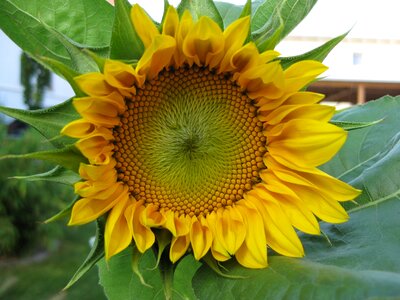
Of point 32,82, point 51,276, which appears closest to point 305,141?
point 51,276

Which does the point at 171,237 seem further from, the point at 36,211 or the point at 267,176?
the point at 36,211

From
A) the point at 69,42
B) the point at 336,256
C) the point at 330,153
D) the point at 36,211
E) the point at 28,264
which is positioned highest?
the point at 69,42

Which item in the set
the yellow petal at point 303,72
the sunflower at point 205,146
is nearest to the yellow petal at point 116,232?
the sunflower at point 205,146

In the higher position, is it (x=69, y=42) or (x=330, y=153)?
(x=69, y=42)

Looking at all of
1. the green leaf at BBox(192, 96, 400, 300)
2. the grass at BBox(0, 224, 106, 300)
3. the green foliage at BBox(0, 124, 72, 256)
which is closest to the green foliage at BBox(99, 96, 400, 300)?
the green leaf at BBox(192, 96, 400, 300)

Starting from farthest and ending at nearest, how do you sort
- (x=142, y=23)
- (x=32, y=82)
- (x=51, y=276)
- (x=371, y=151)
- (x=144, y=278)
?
(x=32, y=82) → (x=51, y=276) → (x=371, y=151) → (x=144, y=278) → (x=142, y=23)

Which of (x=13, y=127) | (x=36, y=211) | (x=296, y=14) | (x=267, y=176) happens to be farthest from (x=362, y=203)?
(x=13, y=127)

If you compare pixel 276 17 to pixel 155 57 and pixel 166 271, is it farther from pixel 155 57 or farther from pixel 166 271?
pixel 166 271

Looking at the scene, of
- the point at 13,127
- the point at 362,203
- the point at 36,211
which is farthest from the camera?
the point at 13,127
